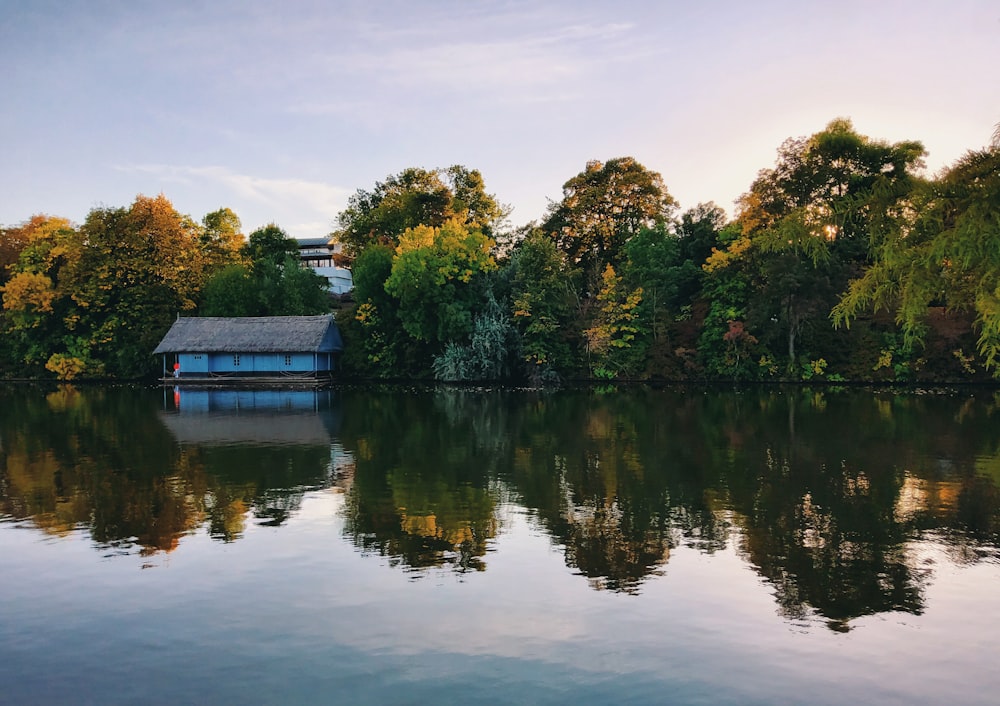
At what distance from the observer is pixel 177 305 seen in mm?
62812

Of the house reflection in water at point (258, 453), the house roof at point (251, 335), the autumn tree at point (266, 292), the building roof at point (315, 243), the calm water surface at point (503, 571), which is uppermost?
the building roof at point (315, 243)

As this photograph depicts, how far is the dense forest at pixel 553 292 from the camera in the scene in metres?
48.8

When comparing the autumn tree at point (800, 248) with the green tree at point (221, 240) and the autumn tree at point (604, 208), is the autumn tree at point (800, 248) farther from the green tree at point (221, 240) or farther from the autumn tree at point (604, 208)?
the green tree at point (221, 240)

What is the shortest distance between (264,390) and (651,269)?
28.3 m

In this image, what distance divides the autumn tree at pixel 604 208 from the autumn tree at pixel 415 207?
6450 mm

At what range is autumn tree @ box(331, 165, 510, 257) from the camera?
70.5 metres

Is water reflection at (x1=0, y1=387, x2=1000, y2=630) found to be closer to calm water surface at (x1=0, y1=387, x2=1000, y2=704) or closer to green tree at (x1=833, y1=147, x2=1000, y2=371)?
calm water surface at (x1=0, y1=387, x2=1000, y2=704)

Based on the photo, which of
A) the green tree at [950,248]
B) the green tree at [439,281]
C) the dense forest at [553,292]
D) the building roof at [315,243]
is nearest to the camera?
the green tree at [950,248]

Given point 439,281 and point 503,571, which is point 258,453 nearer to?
Answer: point 503,571

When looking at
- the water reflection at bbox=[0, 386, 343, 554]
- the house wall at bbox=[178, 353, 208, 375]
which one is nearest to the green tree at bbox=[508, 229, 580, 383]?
the water reflection at bbox=[0, 386, 343, 554]

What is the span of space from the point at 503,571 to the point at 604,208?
58.1 metres

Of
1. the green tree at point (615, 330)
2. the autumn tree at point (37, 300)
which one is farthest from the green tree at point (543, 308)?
the autumn tree at point (37, 300)

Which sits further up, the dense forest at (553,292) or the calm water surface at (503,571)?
the dense forest at (553,292)

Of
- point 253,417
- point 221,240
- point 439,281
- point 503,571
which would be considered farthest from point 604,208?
point 503,571
